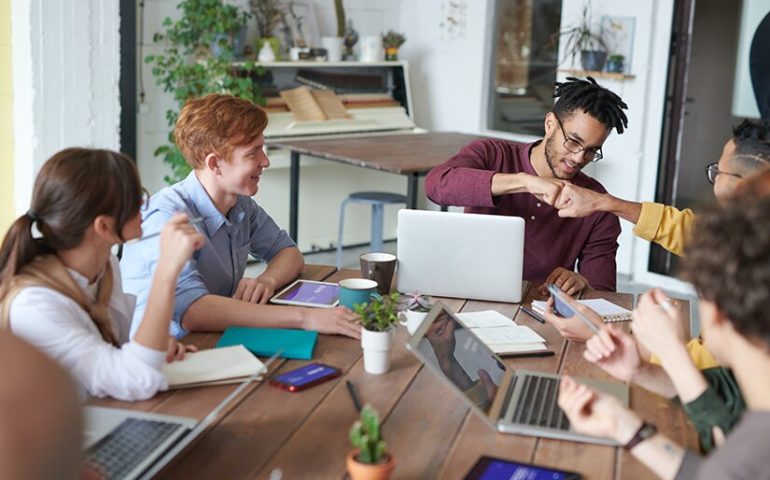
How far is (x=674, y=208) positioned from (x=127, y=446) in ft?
5.36

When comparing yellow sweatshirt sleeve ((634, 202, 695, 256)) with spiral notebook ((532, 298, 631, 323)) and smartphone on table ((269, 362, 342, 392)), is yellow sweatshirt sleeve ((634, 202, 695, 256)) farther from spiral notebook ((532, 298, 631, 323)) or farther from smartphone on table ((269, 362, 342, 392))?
smartphone on table ((269, 362, 342, 392))

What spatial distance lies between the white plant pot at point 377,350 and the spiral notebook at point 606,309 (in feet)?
2.05

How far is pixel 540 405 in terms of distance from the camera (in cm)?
180

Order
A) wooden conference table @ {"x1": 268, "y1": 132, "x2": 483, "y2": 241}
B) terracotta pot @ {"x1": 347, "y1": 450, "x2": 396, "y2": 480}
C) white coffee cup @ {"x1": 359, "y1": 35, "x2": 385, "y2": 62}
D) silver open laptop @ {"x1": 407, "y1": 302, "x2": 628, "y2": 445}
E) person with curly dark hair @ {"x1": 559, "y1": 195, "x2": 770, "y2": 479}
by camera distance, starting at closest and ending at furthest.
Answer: person with curly dark hair @ {"x1": 559, "y1": 195, "x2": 770, "y2": 479}, terracotta pot @ {"x1": 347, "y1": 450, "x2": 396, "y2": 480}, silver open laptop @ {"x1": 407, "y1": 302, "x2": 628, "y2": 445}, wooden conference table @ {"x1": 268, "y1": 132, "x2": 483, "y2": 241}, white coffee cup @ {"x1": 359, "y1": 35, "x2": 385, "y2": 62}

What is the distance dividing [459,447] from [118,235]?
0.77 m

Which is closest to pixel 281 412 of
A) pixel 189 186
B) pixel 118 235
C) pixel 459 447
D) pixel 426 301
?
pixel 459 447

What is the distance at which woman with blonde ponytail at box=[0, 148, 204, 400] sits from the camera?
1.68m

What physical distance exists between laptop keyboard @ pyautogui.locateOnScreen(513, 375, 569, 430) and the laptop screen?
0.19 ft

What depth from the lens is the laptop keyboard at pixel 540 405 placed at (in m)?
1.72

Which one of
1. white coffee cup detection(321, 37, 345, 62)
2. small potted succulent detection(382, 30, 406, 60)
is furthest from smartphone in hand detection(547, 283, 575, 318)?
small potted succulent detection(382, 30, 406, 60)

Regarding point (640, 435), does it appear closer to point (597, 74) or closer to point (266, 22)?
point (597, 74)

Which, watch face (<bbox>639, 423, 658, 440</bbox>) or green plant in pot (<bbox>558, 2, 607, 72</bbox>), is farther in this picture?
green plant in pot (<bbox>558, 2, 607, 72</bbox>)

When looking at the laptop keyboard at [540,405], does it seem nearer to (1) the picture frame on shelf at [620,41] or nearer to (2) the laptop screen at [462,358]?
(2) the laptop screen at [462,358]

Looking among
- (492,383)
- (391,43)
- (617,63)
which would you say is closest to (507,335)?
(492,383)
